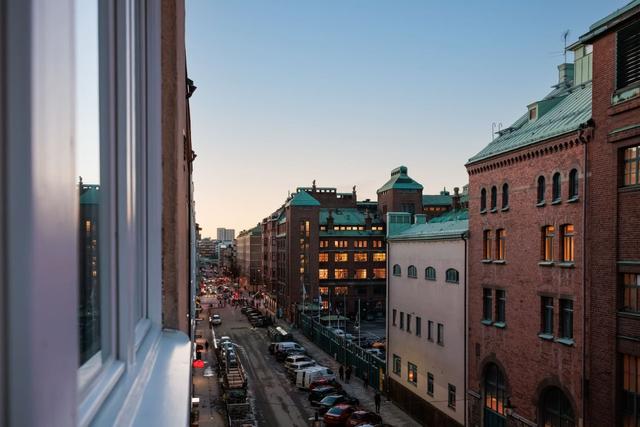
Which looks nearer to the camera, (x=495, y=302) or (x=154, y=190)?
(x=154, y=190)

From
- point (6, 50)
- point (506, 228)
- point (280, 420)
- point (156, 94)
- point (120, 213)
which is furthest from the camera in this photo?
point (280, 420)

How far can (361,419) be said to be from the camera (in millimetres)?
26312

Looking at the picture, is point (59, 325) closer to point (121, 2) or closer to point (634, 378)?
point (121, 2)

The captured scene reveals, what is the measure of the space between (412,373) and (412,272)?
575 centimetres

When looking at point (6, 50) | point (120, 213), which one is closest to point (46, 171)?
point (6, 50)

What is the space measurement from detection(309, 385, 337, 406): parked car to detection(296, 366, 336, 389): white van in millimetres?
2188

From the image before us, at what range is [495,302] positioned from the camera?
2380cm

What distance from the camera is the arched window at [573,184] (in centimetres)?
1928

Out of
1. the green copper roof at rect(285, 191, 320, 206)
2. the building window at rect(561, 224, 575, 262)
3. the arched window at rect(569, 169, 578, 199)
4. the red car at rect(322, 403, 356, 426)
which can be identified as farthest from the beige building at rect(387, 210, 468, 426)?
the green copper roof at rect(285, 191, 320, 206)

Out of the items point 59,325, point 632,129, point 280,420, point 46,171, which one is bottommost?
point 280,420

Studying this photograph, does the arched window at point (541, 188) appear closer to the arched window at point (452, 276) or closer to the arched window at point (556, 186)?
the arched window at point (556, 186)

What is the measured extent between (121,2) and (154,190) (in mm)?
999

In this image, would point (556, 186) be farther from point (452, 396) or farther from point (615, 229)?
point (452, 396)

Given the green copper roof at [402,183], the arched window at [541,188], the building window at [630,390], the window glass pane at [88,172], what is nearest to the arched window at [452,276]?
the arched window at [541,188]
